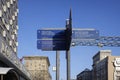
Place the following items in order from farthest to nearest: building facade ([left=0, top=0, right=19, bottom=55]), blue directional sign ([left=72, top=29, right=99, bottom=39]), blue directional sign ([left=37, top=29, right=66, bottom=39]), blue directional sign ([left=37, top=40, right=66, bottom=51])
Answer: building facade ([left=0, top=0, right=19, bottom=55]) → blue directional sign ([left=72, top=29, right=99, bottom=39]) → blue directional sign ([left=37, top=29, right=66, bottom=39]) → blue directional sign ([left=37, top=40, right=66, bottom=51])

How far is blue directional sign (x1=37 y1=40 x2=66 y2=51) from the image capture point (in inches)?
924

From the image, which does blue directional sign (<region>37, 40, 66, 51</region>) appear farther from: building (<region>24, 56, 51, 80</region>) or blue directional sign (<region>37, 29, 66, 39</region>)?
building (<region>24, 56, 51, 80</region>)

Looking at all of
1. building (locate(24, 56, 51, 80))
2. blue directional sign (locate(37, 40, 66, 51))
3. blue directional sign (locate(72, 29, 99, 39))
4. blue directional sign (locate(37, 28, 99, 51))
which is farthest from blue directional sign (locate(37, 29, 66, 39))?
building (locate(24, 56, 51, 80))

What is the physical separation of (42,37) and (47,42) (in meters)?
1.61

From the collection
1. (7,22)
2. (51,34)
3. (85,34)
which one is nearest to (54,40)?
(51,34)

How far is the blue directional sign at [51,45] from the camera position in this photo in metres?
23.5

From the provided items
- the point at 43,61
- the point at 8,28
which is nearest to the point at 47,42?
the point at 8,28

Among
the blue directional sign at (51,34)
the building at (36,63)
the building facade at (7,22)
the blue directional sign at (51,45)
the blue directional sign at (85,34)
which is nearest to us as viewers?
Answer: the blue directional sign at (51,45)

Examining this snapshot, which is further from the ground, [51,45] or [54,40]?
[54,40]

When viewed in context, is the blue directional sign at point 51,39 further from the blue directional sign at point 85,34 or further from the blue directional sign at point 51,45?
the blue directional sign at point 85,34

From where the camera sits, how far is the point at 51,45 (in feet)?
82.7

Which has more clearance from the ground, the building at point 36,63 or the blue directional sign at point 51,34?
the blue directional sign at point 51,34

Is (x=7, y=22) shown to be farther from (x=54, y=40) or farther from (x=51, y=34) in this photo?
(x=54, y=40)

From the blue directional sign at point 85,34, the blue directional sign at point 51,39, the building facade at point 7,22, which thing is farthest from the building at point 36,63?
the blue directional sign at point 51,39
